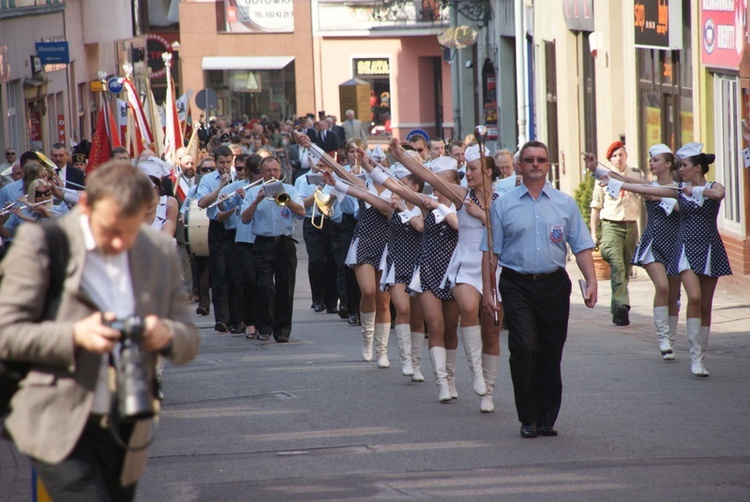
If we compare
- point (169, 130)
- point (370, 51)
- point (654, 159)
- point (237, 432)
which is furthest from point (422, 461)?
point (370, 51)

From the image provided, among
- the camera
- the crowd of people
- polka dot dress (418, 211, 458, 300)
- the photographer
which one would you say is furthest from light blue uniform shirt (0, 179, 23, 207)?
the camera

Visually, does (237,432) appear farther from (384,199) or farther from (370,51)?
(370,51)

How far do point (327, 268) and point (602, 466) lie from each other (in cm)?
973

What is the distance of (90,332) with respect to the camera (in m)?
4.34

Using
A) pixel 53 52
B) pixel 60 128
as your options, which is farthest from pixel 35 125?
pixel 53 52

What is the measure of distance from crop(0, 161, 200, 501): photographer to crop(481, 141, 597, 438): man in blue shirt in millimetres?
4262

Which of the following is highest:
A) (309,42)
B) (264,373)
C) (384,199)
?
(309,42)

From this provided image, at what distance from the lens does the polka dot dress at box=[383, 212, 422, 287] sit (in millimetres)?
11500

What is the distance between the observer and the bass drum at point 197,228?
53.9 ft

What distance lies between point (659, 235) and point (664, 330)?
0.81 m

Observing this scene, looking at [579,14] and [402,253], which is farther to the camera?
[579,14]

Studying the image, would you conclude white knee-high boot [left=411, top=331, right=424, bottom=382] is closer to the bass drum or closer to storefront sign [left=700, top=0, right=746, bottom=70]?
the bass drum

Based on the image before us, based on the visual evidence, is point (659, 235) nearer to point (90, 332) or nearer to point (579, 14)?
point (90, 332)

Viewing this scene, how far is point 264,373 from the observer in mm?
12422
